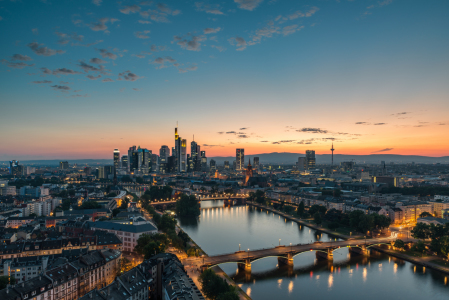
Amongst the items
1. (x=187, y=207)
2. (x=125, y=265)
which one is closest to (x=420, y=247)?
(x=125, y=265)

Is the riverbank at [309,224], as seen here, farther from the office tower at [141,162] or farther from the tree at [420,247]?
the office tower at [141,162]

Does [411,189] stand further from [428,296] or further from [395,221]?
[428,296]

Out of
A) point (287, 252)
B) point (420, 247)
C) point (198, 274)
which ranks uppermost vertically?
point (287, 252)

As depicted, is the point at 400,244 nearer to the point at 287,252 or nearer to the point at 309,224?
the point at 287,252

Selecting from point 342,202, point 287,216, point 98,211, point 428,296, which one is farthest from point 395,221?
point 98,211

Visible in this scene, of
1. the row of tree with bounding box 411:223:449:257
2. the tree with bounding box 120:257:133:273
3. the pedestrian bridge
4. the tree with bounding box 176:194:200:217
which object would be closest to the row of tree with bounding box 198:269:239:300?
the pedestrian bridge

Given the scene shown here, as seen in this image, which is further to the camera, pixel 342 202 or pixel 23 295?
pixel 342 202
